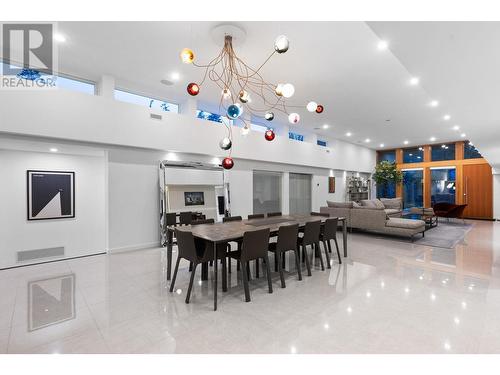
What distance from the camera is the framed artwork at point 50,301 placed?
2.54 m

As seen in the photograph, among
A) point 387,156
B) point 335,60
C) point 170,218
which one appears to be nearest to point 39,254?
point 170,218

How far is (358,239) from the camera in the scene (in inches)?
255

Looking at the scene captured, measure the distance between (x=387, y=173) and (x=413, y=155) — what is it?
1696 millimetres

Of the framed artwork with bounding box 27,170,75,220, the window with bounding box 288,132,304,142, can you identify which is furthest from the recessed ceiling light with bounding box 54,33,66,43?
the window with bounding box 288,132,304,142

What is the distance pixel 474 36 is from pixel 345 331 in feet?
9.39

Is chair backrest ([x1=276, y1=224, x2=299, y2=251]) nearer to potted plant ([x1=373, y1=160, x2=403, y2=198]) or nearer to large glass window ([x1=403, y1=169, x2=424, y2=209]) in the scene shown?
potted plant ([x1=373, y1=160, x2=403, y2=198])

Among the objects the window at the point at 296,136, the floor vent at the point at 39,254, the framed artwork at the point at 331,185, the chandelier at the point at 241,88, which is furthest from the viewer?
the framed artwork at the point at 331,185

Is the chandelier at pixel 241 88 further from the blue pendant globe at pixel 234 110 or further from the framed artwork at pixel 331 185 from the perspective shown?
the framed artwork at pixel 331 185

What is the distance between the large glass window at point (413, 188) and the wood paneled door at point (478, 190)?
5.32 feet

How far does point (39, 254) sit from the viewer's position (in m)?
4.42

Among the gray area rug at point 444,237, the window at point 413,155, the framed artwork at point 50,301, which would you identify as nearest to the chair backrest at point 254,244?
the framed artwork at point 50,301

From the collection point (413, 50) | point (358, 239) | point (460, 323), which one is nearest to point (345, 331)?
point (460, 323)

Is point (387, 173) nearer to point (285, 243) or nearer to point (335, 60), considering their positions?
point (335, 60)
